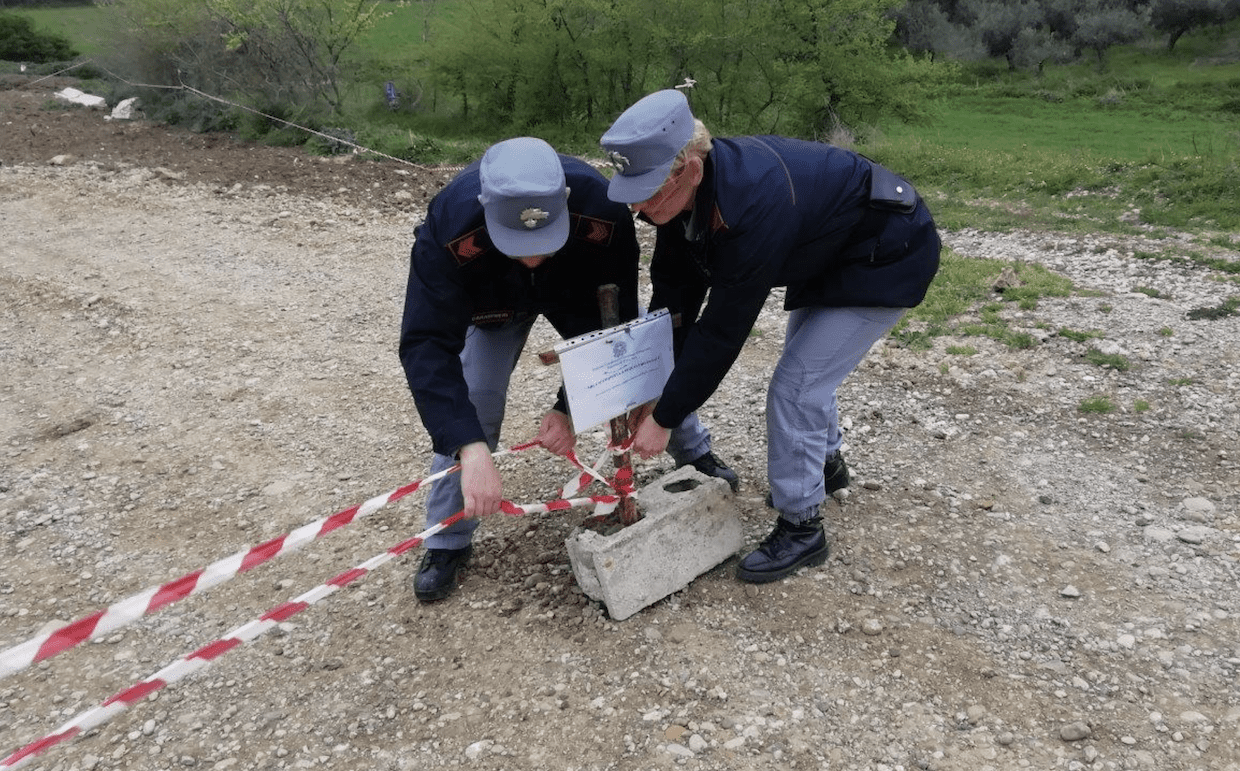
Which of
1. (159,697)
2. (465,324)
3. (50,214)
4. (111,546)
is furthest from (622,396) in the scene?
(50,214)

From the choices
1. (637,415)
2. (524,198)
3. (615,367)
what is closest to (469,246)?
(524,198)

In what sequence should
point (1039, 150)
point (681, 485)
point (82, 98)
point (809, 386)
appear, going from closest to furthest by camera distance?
point (809, 386) → point (681, 485) → point (1039, 150) → point (82, 98)

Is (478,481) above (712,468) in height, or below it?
above

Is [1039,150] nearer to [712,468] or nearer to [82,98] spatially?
[712,468]

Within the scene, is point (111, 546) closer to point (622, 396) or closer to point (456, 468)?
point (456, 468)

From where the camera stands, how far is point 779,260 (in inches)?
120

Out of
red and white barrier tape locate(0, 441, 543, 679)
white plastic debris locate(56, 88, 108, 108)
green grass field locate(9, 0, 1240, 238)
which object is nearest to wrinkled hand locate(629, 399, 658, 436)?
red and white barrier tape locate(0, 441, 543, 679)

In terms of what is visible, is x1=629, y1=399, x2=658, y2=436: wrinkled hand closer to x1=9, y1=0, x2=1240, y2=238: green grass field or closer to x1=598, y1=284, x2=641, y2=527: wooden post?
x1=598, y1=284, x2=641, y2=527: wooden post

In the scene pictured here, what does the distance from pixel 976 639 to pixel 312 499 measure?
328 centimetres

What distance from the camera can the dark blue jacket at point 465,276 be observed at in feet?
10.4

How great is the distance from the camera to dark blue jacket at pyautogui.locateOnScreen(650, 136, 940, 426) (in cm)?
300

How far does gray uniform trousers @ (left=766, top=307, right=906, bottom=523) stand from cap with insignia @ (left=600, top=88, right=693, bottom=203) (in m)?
0.98

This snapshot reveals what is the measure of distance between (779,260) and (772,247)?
0.07 m

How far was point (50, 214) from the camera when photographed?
10.5m
